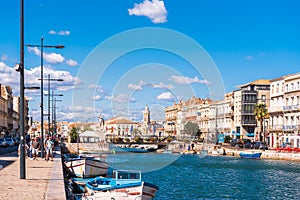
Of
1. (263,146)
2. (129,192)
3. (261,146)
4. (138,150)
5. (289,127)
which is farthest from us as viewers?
(138,150)

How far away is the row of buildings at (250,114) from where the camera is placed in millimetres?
86688

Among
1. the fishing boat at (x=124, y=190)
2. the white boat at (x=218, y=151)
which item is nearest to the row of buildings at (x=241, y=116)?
the white boat at (x=218, y=151)

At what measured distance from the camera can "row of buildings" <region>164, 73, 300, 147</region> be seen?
86.7 metres

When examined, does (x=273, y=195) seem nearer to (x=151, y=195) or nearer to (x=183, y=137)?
(x=151, y=195)

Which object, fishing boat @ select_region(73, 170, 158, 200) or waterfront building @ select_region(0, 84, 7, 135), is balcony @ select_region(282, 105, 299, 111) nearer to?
waterfront building @ select_region(0, 84, 7, 135)

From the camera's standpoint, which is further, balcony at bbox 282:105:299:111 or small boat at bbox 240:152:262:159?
balcony at bbox 282:105:299:111

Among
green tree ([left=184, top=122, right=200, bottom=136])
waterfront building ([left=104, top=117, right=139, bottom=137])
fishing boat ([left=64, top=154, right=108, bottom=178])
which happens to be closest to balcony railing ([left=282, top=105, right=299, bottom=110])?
green tree ([left=184, top=122, right=200, bottom=136])

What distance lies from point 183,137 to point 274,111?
190 ft

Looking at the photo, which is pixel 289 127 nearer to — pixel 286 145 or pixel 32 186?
pixel 286 145

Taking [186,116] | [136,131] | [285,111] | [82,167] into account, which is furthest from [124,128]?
[82,167]

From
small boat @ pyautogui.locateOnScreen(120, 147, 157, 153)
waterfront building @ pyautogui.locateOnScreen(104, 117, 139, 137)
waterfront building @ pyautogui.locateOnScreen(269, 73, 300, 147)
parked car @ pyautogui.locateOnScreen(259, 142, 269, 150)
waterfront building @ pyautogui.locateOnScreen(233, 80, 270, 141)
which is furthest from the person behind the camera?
waterfront building @ pyautogui.locateOnScreen(104, 117, 139, 137)

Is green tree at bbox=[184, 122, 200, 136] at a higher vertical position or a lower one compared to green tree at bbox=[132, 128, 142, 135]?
higher

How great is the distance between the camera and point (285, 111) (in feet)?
290

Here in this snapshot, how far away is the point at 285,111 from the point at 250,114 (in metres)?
28.7
